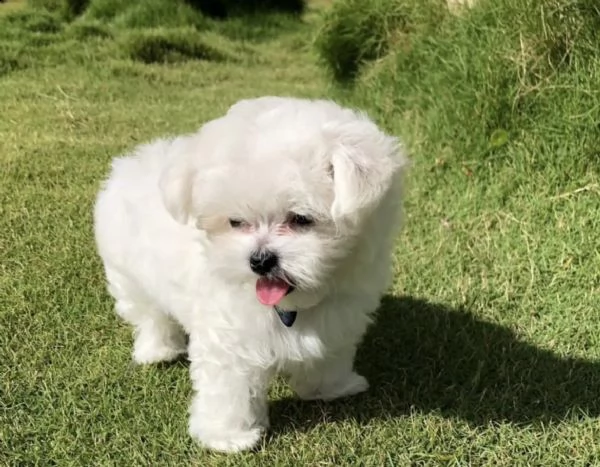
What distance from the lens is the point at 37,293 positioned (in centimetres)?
349

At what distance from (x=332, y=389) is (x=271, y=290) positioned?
2.70 feet

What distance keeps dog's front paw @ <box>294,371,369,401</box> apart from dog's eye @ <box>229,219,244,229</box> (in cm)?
92

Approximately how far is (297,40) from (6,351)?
8585 millimetres

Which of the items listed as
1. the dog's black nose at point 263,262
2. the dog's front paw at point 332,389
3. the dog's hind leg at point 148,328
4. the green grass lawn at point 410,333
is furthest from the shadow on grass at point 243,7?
the dog's black nose at point 263,262

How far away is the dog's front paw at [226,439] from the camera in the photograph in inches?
103

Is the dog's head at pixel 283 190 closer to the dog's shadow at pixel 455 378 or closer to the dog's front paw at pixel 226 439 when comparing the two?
the dog's front paw at pixel 226 439

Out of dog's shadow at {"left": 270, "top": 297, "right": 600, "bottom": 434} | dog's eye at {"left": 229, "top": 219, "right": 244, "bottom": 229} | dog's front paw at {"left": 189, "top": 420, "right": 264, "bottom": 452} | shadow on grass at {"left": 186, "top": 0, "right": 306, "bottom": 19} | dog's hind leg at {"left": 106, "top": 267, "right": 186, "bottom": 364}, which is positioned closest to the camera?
dog's eye at {"left": 229, "top": 219, "right": 244, "bottom": 229}

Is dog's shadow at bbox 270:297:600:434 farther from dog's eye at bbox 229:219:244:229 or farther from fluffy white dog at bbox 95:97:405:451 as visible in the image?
dog's eye at bbox 229:219:244:229

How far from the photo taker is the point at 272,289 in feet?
7.32

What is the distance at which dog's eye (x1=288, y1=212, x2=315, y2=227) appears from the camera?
213cm

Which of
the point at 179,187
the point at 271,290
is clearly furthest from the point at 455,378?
the point at 179,187

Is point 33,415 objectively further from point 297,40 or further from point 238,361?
point 297,40

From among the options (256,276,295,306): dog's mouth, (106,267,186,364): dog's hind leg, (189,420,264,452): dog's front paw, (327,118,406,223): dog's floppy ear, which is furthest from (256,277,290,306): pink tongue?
(106,267,186,364): dog's hind leg

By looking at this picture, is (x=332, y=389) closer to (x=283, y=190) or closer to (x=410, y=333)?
(x=410, y=333)
